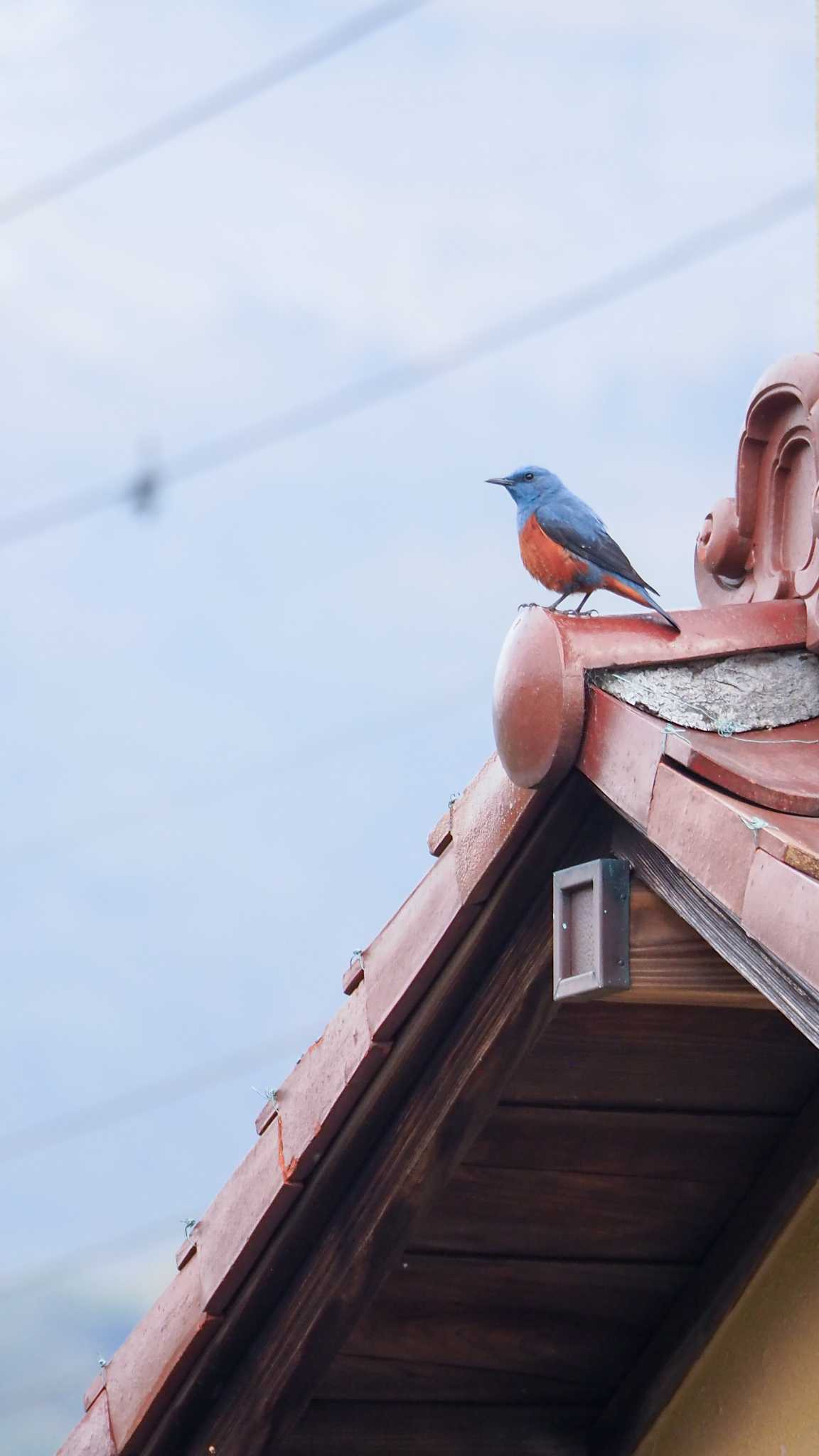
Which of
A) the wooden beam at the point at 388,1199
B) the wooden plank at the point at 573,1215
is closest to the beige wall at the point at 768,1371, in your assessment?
the wooden plank at the point at 573,1215

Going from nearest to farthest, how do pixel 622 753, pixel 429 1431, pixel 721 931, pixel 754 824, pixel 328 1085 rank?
pixel 754 824
pixel 721 931
pixel 622 753
pixel 328 1085
pixel 429 1431

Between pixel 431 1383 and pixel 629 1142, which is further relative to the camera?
pixel 431 1383

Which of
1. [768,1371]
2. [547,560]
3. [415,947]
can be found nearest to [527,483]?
[547,560]

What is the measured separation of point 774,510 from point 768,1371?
126 cm

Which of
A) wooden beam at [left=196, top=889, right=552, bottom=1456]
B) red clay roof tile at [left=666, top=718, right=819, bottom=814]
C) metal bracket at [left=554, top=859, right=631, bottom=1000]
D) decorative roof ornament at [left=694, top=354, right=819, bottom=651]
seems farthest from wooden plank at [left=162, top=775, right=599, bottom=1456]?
decorative roof ornament at [left=694, top=354, right=819, bottom=651]

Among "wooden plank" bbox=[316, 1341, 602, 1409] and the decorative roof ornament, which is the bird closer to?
the decorative roof ornament

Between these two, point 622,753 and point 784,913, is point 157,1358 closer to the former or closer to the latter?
point 622,753

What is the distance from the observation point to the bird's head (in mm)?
2707

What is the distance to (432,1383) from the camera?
2.69 metres

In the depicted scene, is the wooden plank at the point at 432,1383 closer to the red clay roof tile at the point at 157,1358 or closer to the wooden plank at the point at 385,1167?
the wooden plank at the point at 385,1167

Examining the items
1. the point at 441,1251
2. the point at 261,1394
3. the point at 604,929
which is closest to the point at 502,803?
the point at 604,929

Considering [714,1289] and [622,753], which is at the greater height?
[622,753]

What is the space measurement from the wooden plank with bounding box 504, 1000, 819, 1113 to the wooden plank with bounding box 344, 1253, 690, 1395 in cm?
36

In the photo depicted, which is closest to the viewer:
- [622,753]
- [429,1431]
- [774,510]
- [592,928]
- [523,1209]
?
[622,753]
